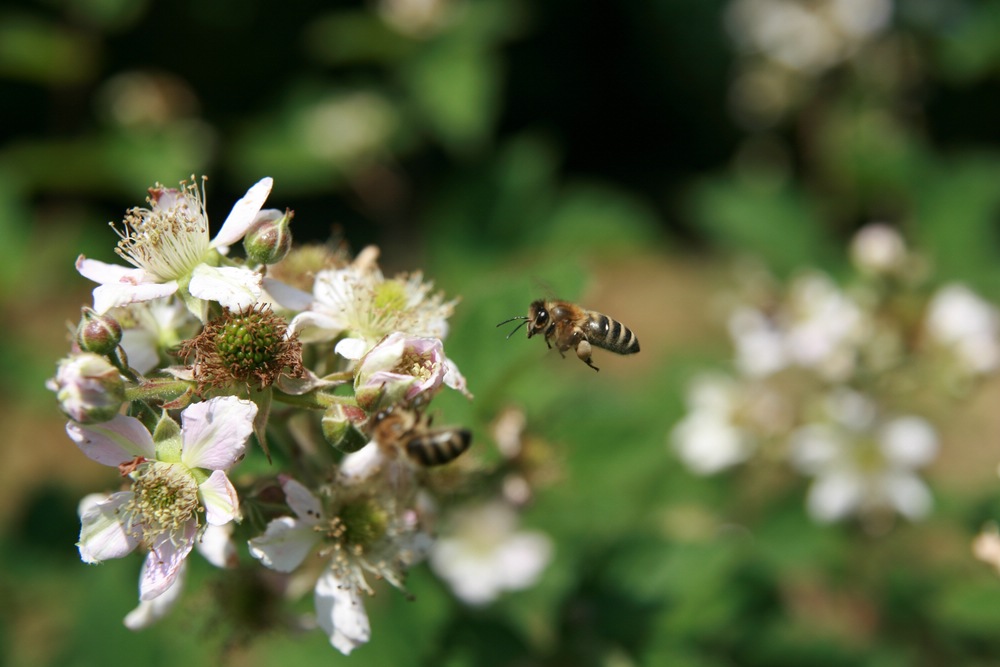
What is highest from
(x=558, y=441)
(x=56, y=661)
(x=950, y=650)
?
(x=950, y=650)

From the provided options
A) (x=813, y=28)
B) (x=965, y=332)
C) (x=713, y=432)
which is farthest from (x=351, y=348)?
(x=813, y=28)

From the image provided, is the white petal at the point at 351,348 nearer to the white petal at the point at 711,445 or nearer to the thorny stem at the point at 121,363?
the thorny stem at the point at 121,363

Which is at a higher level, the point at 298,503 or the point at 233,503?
the point at 298,503

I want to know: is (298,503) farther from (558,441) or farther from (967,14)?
(967,14)

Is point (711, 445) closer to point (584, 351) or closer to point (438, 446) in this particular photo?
point (584, 351)

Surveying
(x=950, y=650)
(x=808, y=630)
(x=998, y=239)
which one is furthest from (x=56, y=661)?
(x=998, y=239)

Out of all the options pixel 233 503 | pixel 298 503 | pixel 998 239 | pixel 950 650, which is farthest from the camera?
pixel 998 239

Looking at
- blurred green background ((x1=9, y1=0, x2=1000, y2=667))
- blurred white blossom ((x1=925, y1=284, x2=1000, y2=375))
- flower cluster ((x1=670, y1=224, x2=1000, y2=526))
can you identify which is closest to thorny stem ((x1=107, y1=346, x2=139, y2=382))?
blurred green background ((x1=9, y1=0, x2=1000, y2=667))
